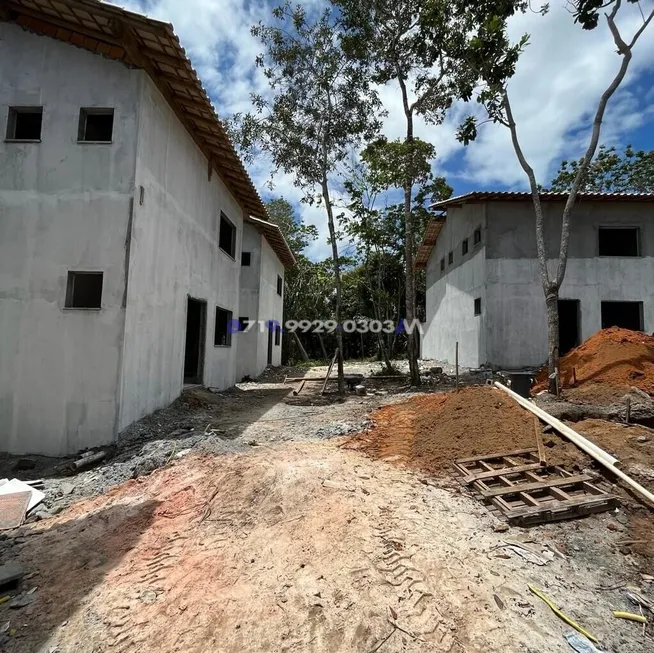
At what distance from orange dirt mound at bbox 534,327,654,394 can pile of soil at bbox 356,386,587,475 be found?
2.82m

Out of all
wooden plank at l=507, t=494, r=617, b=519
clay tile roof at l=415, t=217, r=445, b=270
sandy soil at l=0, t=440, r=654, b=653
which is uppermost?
clay tile roof at l=415, t=217, r=445, b=270

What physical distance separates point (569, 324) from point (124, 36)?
1323 cm

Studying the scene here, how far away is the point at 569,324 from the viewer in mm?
13367

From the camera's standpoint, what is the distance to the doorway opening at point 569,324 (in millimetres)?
12820

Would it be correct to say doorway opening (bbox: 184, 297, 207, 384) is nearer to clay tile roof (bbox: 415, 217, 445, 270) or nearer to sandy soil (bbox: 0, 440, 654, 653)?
sandy soil (bbox: 0, 440, 654, 653)

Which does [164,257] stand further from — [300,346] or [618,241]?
[300,346]

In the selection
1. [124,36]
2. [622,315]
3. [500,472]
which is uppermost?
[124,36]

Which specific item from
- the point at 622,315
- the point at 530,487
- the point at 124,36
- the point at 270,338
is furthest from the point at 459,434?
the point at 270,338

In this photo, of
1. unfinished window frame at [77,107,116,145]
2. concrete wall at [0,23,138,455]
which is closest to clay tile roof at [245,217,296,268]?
unfinished window frame at [77,107,116,145]

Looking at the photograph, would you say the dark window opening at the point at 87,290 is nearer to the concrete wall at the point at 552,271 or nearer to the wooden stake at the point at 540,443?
the wooden stake at the point at 540,443

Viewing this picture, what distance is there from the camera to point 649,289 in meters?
12.9

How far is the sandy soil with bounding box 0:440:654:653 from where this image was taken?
274cm

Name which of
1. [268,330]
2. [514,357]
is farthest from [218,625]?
[268,330]

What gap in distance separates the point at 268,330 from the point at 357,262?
7346 mm
